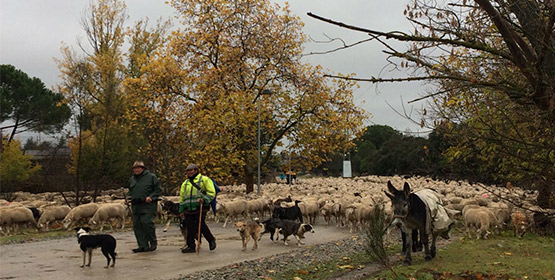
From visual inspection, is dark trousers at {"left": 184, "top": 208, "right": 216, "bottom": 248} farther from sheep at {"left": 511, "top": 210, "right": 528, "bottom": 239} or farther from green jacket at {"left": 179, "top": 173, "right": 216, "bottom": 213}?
sheep at {"left": 511, "top": 210, "right": 528, "bottom": 239}

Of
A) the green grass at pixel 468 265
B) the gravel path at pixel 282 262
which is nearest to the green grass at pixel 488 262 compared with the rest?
the green grass at pixel 468 265

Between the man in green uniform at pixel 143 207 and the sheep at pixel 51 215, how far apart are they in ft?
24.4

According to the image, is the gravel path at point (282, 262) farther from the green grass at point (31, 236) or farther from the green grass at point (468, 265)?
the green grass at point (31, 236)

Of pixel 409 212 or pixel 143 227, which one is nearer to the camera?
pixel 409 212

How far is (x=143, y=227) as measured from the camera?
11719 millimetres

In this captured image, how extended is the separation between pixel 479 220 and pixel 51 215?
13.9 m

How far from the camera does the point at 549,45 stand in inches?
155

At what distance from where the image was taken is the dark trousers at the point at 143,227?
1160 centimetres

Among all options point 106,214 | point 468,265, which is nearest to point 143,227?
point 106,214

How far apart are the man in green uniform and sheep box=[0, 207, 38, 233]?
7.03 metres

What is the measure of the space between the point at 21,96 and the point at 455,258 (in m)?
46.1

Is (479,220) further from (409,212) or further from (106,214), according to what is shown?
(106,214)

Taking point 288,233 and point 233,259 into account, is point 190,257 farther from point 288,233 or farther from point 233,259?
point 288,233

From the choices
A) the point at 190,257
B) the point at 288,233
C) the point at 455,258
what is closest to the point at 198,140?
the point at 288,233
